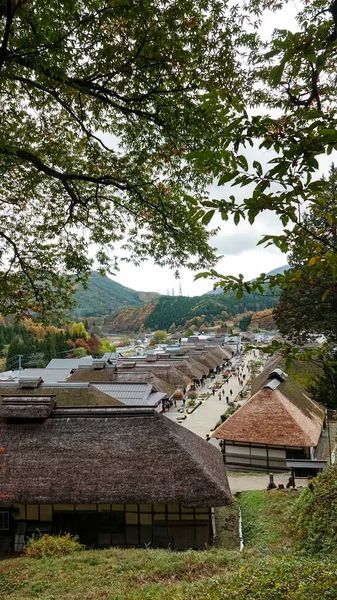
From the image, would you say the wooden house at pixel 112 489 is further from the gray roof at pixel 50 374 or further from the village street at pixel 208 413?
the gray roof at pixel 50 374

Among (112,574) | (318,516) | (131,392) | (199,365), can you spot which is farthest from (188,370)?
(112,574)

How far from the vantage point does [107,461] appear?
1273 cm

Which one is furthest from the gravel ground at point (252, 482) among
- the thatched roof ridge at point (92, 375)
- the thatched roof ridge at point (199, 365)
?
the thatched roof ridge at point (199, 365)

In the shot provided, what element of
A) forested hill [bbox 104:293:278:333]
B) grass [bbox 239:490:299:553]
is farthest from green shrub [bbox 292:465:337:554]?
forested hill [bbox 104:293:278:333]

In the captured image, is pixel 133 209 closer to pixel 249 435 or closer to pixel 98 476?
pixel 98 476

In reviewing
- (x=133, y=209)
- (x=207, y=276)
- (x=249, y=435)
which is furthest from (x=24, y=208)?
(x=249, y=435)

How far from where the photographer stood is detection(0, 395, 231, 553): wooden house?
1172 centimetres

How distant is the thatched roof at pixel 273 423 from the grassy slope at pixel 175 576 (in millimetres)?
7490

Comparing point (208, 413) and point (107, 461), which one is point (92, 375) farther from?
point (107, 461)

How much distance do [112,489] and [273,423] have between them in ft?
33.7

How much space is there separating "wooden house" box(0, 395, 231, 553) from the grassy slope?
6.75 ft

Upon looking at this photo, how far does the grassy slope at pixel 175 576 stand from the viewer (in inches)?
209

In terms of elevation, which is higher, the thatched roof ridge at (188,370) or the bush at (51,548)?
the thatched roof ridge at (188,370)

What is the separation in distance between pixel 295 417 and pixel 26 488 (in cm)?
1350
